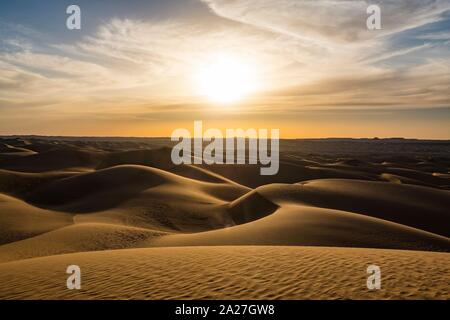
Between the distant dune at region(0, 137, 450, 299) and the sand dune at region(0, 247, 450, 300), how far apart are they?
3 cm

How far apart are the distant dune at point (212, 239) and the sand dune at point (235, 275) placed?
3 centimetres

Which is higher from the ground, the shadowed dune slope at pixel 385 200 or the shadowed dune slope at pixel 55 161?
the shadowed dune slope at pixel 55 161

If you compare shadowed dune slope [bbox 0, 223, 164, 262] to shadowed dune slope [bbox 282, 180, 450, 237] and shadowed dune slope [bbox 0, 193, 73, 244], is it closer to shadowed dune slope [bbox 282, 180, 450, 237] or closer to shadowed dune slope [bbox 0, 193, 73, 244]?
shadowed dune slope [bbox 0, 193, 73, 244]

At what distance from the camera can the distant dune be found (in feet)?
27.6

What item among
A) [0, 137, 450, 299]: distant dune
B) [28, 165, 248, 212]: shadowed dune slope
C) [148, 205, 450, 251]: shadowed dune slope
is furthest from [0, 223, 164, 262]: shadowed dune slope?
[28, 165, 248, 212]: shadowed dune slope

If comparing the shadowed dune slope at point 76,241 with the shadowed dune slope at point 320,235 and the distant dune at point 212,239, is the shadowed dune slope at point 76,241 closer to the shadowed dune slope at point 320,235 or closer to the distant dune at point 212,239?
the distant dune at point 212,239

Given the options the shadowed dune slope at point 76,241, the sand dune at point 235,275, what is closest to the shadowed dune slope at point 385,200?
the shadowed dune slope at point 76,241

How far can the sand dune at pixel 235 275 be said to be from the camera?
793 cm

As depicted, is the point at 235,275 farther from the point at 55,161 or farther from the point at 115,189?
the point at 55,161

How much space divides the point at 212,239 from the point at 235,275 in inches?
285

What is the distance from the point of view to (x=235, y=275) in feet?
30.0
